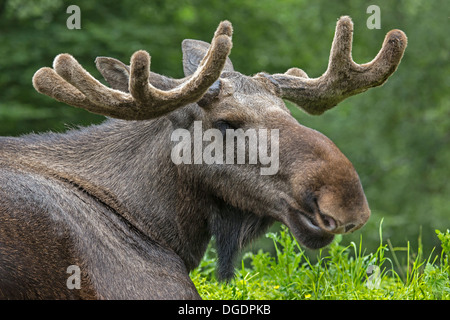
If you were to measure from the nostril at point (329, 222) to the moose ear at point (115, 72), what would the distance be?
69.4 inches

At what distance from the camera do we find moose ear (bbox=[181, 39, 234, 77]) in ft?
19.6

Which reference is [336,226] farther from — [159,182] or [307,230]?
[159,182]

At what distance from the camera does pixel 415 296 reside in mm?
5930

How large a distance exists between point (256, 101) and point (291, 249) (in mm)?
1680

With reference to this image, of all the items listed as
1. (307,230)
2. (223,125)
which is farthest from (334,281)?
(223,125)

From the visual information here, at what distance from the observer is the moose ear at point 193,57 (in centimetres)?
598

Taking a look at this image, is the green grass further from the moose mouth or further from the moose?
the moose mouth

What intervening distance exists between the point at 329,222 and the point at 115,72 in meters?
1.94

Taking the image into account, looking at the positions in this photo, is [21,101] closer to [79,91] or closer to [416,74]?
[416,74]

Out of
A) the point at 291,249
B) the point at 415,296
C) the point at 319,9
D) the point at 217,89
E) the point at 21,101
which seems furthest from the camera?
the point at 319,9

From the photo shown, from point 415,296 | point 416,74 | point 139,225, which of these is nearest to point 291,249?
point 415,296

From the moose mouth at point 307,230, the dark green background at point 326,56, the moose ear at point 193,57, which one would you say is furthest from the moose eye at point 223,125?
the dark green background at point 326,56

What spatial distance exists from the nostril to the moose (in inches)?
0.4

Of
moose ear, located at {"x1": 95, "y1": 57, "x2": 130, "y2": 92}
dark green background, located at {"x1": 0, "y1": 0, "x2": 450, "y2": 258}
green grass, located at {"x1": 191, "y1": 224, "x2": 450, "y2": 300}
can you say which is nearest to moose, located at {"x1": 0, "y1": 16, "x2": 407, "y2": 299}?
moose ear, located at {"x1": 95, "y1": 57, "x2": 130, "y2": 92}
